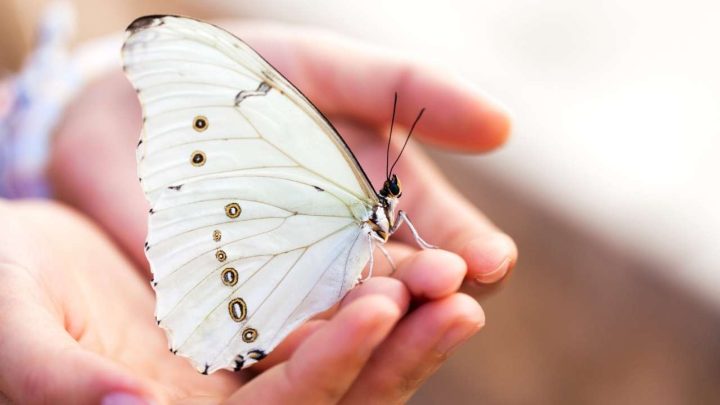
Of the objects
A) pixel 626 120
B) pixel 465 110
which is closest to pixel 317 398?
pixel 465 110

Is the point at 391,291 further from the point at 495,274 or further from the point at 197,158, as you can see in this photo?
the point at 197,158

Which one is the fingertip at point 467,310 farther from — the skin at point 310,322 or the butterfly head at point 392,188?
the butterfly head at point 392,188

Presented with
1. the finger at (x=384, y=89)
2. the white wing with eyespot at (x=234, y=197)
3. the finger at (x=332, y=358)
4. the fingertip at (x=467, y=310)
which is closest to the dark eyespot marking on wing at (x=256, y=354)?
the white wing with eyespot at (x=234, y=197)

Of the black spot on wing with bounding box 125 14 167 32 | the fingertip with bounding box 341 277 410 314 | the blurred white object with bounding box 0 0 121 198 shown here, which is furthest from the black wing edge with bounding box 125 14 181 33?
the blurred white object with bounding box 0 0 121 198

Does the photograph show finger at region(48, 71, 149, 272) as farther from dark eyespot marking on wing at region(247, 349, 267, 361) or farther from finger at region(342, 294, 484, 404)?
finger at region(342, 294, 484, 404)

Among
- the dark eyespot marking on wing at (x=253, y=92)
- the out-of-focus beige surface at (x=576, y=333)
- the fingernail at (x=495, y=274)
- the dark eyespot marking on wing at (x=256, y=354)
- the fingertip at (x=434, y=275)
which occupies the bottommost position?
Answer: the out-of-focus beige surface at (x=576, y=333)

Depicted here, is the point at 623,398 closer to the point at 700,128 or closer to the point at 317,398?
the point at 700,128
